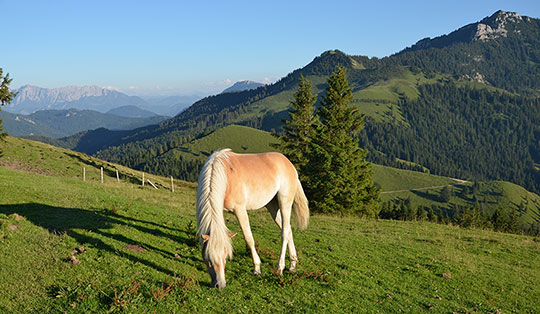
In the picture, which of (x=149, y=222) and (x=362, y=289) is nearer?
(x=362, y=289)

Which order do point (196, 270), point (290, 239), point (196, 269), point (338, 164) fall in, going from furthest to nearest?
point (338, 164) < point (290, 239) < point (196, 269) < point (196, 270)

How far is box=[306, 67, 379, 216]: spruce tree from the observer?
1452 inches

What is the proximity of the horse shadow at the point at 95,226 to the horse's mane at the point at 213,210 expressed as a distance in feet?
6.47

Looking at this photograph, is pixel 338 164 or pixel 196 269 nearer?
pixel 196 269

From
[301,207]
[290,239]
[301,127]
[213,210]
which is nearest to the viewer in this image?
[213,210]

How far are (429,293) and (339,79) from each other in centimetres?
3292

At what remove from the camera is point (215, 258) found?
8.35m

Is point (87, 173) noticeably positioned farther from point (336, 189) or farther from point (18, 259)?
point (18, 259)

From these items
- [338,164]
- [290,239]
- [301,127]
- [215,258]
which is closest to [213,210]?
[215,258]

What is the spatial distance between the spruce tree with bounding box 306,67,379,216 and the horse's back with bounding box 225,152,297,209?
25932 mm

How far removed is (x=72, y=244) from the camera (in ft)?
34.2

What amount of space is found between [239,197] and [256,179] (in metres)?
0.80

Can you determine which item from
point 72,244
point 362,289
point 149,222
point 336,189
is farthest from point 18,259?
point 336,189

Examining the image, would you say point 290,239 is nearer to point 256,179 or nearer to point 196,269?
point 256,179
